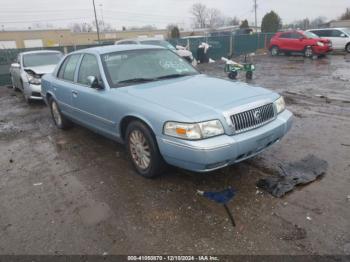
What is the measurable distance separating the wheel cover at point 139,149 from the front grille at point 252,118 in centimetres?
108

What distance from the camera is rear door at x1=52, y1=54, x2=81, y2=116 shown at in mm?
5242

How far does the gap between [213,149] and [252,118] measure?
2.26 ft

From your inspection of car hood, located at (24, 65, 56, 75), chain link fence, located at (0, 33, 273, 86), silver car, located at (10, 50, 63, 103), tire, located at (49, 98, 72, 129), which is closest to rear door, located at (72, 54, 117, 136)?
tire, located at (49, 98, 72, 129)

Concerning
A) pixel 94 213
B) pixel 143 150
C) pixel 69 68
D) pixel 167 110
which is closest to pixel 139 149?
pixel 143 150

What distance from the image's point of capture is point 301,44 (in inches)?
759

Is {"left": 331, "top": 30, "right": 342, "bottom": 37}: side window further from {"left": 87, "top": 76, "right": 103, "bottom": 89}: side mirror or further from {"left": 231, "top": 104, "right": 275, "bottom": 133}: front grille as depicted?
{"left": 87, "top": 76, "right": 103, "bottom": 89}: side mirror

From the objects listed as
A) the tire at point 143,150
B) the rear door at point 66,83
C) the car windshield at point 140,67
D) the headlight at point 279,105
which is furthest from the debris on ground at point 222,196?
the rear door at point 66,83

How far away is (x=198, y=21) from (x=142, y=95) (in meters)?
86.9

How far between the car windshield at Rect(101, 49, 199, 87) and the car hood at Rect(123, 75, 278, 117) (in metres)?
0.21

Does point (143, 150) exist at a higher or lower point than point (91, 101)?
lower

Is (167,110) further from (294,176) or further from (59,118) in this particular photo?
(59,118)

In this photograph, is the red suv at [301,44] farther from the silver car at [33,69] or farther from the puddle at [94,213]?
the puddle at [94,213]

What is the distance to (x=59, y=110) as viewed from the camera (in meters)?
6.02

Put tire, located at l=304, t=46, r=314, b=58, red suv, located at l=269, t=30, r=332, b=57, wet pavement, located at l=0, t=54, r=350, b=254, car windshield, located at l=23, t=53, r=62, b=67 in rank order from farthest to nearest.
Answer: tire, located at l=304, t=46, r=314, b=58 → red suv, located at l=269, t=30, r=332, b=57 → car windshield, located at l=23, t=53, r=62, b=67 → wet pavement, located at l=0, t=54, r=350, b=254
